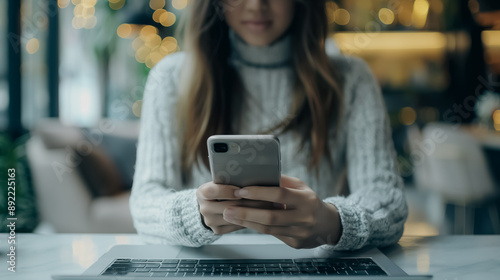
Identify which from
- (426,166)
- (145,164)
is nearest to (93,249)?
(145,164)

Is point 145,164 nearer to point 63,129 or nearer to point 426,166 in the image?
point 63,129

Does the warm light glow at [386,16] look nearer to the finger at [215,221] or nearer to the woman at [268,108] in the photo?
the woman at [268,108]

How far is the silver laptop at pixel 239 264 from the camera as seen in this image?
0.44m

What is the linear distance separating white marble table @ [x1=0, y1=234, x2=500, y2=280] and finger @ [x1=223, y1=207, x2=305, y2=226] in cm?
13

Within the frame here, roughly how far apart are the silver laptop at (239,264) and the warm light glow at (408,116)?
2.81m

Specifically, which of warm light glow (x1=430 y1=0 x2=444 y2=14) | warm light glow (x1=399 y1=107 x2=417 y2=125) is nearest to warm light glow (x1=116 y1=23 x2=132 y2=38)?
warm light glow (x1=399 y1=107 x2=417 y2=125)

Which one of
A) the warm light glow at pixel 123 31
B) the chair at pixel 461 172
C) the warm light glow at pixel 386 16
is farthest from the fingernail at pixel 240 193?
the warm light glow at pixel 386 16

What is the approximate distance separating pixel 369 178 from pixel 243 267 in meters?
0.32

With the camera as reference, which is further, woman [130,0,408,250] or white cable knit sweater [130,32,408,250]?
woman [130,0,408,250]

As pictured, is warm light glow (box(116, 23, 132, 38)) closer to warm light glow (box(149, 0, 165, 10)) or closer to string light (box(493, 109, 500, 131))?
warm light glow (box(149, 0, 165, 10))

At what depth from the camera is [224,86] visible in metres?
0.83

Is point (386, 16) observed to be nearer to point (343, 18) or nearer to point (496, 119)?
point (343, 18)

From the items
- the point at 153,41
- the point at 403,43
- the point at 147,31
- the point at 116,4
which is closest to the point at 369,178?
the point at 147,31

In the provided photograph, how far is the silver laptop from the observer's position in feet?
1.46
